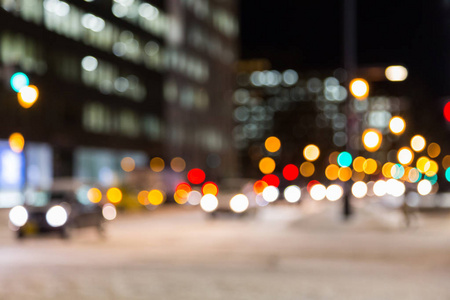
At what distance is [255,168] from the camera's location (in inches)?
6452

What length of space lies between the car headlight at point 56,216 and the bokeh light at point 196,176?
222 feet

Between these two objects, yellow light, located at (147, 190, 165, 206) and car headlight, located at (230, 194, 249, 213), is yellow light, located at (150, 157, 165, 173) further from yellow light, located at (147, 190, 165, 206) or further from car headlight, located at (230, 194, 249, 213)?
car headlight, located at (230, 194, 249, 213)

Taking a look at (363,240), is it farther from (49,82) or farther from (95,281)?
(49,82)

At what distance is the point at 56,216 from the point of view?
82.0 feet

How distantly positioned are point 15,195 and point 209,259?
153ft

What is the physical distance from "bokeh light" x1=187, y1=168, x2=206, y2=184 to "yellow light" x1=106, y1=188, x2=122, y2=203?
149 feet

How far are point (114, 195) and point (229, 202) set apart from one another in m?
10.4

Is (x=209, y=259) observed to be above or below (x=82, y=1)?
below

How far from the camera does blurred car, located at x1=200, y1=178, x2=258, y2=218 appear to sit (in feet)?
127

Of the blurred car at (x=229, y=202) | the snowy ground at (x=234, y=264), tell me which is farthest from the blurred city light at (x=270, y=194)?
the snowy ground at (x=234, y=264)

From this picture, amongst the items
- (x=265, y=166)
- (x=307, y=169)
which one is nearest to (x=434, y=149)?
(x=265, y=166)

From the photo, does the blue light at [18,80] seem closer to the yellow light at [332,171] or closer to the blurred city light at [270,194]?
the blurred city light at [270,194]

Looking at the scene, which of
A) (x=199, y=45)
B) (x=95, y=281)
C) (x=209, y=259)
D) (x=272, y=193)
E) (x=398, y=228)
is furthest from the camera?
(x=199, y=45)

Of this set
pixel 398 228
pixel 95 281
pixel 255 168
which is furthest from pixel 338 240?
pixel 255 168
